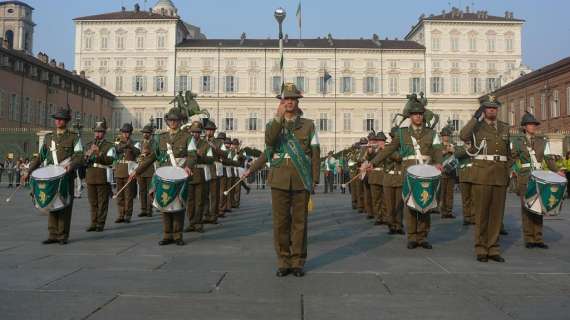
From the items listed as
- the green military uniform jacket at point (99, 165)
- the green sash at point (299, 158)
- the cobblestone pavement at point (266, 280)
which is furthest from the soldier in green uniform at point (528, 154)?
the green military uniform jacket at point (99, 165)

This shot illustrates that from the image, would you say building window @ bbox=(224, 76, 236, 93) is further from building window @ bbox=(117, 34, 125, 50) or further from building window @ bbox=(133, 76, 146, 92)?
building window @ bbox=(117, 34, 125, 50)

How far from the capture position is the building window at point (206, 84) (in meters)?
74.1

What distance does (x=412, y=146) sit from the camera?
28.2ft

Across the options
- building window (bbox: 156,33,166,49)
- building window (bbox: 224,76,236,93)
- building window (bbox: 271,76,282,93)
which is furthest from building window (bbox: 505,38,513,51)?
building window (bbox: 156,33,166,49)

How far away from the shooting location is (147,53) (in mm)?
74438

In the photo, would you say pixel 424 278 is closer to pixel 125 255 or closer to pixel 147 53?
pixel 125 255

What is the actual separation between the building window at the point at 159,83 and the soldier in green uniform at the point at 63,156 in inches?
2656

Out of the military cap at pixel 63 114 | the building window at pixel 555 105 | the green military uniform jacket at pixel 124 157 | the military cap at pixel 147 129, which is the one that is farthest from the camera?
the building window at pixel 555 105

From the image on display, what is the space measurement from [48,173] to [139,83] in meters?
68.8

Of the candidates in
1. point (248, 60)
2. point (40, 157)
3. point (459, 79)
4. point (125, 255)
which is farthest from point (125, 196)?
point (459, 79)

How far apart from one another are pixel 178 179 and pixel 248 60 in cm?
6711

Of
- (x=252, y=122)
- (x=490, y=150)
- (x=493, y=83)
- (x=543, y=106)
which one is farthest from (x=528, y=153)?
(x=493, y=83)

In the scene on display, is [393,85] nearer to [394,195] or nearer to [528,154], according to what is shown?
[394,195]

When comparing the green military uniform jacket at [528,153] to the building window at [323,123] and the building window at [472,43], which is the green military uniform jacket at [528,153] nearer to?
the building window at [323,123]
